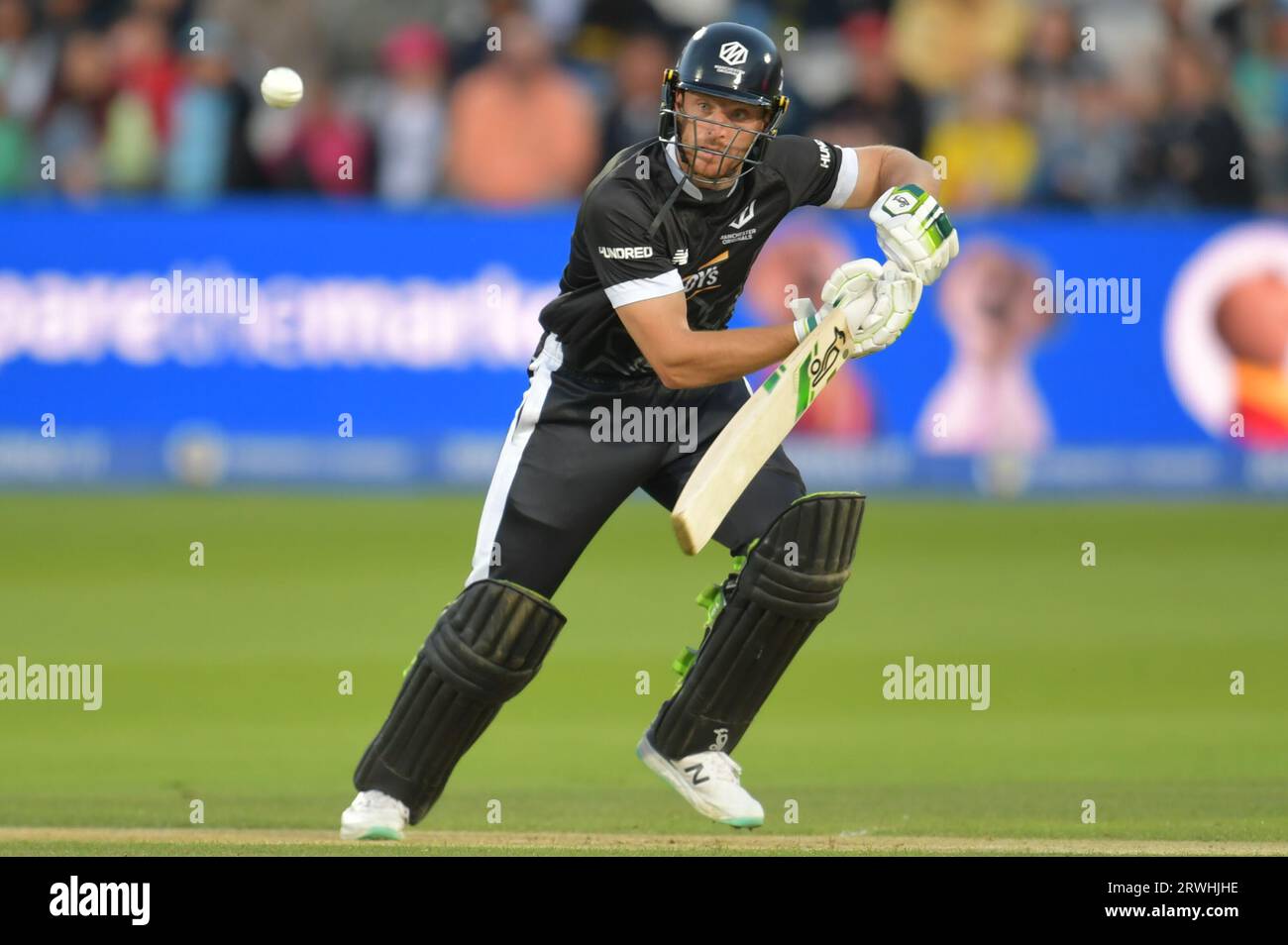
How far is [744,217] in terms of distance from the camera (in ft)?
18.6

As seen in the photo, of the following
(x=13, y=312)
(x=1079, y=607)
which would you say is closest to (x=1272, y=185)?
(x=1079, y=607)

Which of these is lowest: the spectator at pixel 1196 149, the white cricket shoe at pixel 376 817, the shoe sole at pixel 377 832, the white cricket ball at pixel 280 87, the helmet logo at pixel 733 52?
the shoe sole at pixel 377 832

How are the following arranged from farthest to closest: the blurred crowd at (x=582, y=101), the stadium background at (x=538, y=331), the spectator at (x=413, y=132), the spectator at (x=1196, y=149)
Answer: the spectator at (x=413, y=132), the blurred crowd at (x=582, y=101), the spectator at (x=1196, y=149), the stadium background at (x=538, y=331)

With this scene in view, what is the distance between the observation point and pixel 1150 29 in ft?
46.3

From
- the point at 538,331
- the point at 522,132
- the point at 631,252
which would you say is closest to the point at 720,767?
the point at 631,252

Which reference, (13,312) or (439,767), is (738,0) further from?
(439,767)

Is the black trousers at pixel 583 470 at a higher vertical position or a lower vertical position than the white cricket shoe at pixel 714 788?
higher

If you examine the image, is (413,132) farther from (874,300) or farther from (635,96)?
(874,300)

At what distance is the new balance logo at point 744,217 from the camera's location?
566 centimetres

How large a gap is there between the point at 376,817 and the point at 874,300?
184 centimetres

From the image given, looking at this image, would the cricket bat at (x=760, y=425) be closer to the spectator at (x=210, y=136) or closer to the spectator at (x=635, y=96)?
the spectator at (x=635, y=96)

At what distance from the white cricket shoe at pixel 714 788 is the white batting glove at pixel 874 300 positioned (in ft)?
3.85

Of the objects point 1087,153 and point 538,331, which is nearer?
point 538,331

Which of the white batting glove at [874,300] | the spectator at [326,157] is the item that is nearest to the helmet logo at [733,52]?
the white batting glove at [874,300]
